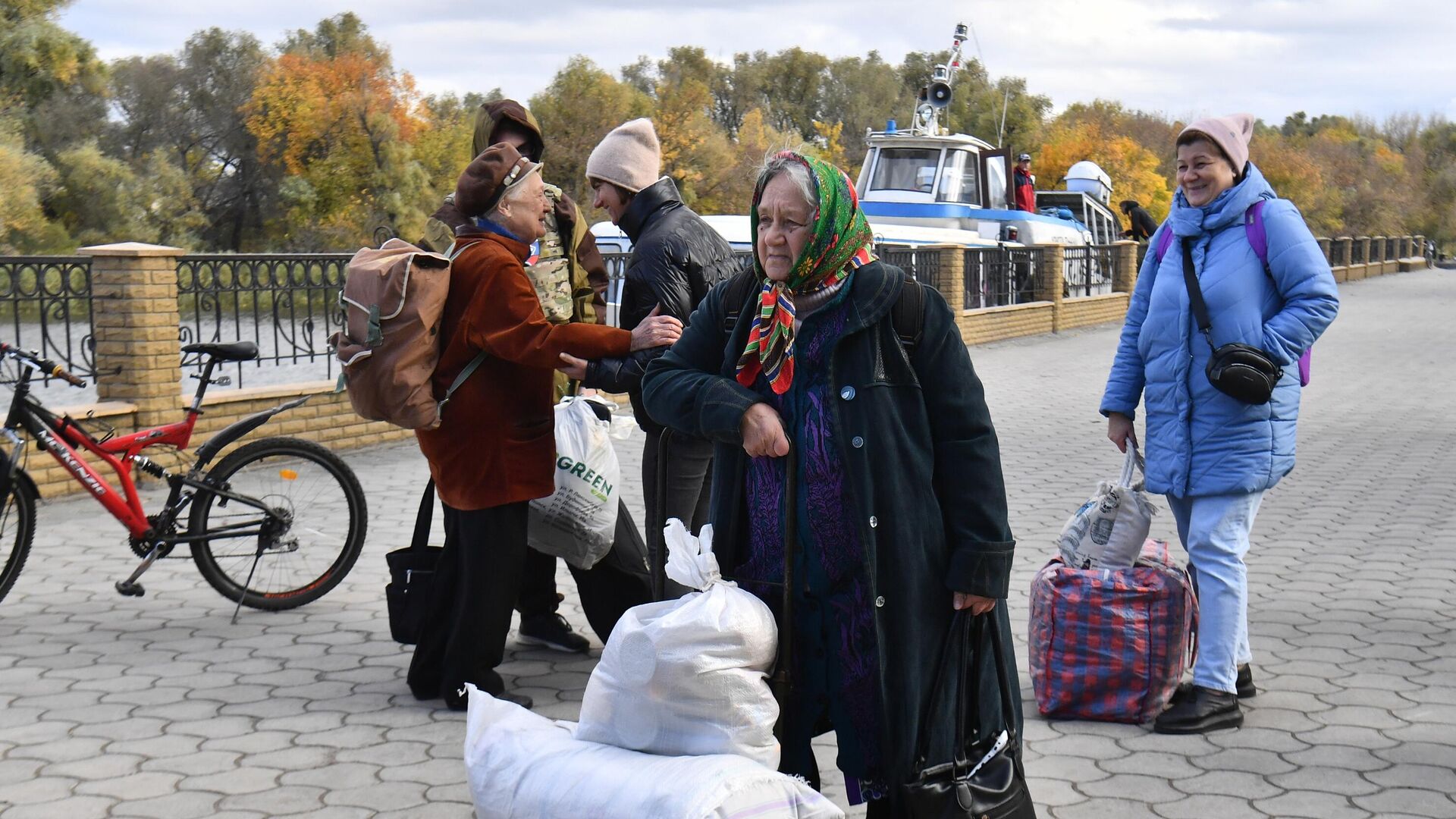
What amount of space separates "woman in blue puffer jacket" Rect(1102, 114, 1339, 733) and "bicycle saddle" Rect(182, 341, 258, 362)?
3615 mm

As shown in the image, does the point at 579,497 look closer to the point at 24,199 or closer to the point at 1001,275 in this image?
the point at 1001,275

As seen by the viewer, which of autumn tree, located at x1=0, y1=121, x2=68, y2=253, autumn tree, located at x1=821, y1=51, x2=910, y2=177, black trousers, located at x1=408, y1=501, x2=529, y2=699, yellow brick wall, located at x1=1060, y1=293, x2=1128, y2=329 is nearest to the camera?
black trousers, located at x1=408, y1=501, x2=529, y2=699

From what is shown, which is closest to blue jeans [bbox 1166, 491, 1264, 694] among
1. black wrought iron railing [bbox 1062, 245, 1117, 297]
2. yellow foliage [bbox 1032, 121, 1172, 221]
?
black wrought iron railing [bbox 1062, 245, 1117, 297]

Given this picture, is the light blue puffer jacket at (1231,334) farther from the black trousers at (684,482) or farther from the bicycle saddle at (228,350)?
the bicycle saddle at (228,350)

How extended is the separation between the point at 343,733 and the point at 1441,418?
11.3m

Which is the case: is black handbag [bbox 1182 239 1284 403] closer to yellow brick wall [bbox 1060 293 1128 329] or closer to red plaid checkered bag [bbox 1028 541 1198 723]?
red plaid checkered bag [bbox 1028 541 1198 723]

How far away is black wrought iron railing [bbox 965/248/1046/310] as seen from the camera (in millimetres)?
21547

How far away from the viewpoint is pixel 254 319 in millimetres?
10211

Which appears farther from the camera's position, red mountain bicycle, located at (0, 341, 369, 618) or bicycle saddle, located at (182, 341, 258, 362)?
bicycle saddle, located at (182, 341, 258, 362)

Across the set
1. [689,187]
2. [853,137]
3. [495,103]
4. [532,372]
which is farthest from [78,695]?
[853,137]

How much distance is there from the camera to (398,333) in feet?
14.1

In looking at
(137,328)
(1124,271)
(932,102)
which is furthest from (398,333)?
(1124,271)

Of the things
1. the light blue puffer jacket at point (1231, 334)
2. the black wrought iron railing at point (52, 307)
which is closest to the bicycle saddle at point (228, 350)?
the black wrought iron railing at point (52, 307)

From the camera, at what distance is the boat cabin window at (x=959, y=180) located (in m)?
24.9
